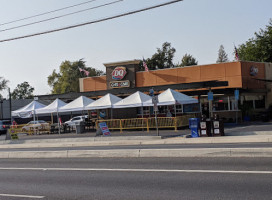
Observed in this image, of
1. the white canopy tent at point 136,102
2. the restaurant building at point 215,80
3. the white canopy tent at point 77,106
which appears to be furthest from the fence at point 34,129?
the white canopy tent at point 136,102

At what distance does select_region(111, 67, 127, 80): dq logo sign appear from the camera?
1524 inches

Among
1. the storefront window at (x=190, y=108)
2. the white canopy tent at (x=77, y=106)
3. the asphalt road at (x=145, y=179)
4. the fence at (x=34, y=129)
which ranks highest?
the white canopy tent at (x=77, y=106)

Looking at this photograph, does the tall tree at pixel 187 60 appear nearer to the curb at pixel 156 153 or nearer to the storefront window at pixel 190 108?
the storefront window at pixel 190 108

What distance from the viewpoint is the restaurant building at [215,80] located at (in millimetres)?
33469

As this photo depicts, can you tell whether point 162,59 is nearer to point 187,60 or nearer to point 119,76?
point 187,60

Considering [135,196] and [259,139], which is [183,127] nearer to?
→ [259,139]

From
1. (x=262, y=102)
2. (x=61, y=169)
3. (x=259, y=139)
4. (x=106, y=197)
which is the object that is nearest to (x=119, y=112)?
(x=262, y=102)

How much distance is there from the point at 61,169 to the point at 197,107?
945 inches

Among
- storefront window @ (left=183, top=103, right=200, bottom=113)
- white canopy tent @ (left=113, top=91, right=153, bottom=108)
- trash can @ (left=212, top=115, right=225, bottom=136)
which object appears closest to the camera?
trash can @ (left=212, top=115, right=225, bottom=136)

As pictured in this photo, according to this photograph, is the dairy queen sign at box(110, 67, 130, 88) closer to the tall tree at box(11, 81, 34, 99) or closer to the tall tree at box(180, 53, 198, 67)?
the tall tree at box(180, 53, 198, 67)

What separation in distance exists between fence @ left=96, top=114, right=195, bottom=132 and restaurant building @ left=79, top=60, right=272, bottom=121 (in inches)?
152

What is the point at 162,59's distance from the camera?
6806 centimetres

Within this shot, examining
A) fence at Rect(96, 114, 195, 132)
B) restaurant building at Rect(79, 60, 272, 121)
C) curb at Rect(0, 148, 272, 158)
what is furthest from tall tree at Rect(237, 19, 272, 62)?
curb at Rect(0, 148, 272, 158)

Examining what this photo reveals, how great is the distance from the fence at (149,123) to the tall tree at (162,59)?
37463mm
